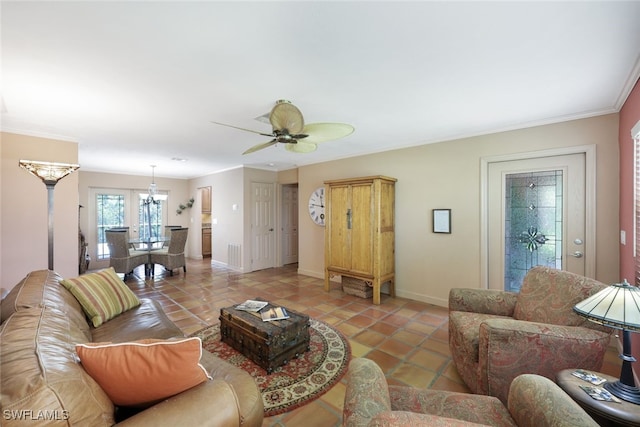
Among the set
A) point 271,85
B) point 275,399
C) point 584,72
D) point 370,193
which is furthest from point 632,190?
point 275,399

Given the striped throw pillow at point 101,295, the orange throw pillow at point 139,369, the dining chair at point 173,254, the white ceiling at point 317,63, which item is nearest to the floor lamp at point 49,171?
the white ceiling at point 317,63

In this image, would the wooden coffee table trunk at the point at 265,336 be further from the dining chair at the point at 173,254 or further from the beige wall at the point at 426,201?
the dining chair at the point at 173,254

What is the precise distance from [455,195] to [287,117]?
2656 millimetres

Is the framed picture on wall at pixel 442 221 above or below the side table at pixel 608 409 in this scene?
above

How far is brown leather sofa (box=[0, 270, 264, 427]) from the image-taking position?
760 millimetres

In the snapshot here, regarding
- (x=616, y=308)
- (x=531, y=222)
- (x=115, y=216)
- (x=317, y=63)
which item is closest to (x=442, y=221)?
(x=531, y=222)

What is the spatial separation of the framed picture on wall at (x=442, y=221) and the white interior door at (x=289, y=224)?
3.79m

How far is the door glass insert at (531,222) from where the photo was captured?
297cm

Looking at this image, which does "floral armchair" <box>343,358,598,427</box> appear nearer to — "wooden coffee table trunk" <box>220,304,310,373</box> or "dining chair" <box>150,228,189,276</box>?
"wooden coffee table trunk" <box>220,304,310,373</box>

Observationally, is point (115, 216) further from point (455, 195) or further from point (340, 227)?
point (455, 195)

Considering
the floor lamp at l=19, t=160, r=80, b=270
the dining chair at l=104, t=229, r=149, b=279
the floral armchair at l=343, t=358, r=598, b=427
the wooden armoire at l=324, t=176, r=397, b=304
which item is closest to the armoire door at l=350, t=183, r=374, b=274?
the wooden armoire at l=324, t=176, r=397, b=304

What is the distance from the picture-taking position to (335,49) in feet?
5.54

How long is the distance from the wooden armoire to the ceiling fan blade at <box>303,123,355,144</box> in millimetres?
1616

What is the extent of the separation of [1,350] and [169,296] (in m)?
3.54
